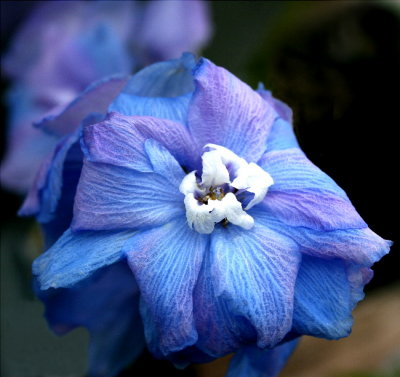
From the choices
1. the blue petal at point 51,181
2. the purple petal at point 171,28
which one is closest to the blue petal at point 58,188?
the blue petal at point 51,181


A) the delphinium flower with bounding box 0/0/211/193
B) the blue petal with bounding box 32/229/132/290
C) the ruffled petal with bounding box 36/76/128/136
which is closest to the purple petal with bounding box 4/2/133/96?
the delphinium flower with bounding box 0/0/211/193

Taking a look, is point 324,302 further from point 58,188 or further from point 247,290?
point 58,188

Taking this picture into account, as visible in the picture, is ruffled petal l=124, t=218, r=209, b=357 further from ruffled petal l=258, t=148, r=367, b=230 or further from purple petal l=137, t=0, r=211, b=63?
purple petal l=137, t=0, r=211, b=63

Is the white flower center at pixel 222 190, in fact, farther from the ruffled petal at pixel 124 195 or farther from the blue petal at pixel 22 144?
the blue petal at pixel 22 144

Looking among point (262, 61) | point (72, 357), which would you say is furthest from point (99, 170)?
point (262, 61)

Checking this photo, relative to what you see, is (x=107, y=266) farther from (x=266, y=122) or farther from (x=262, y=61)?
(x=262, y=61)

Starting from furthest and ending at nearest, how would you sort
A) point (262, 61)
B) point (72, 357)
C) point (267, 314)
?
1. point (262, 61)
2. point (72, 357)
3. point (267, 314)
